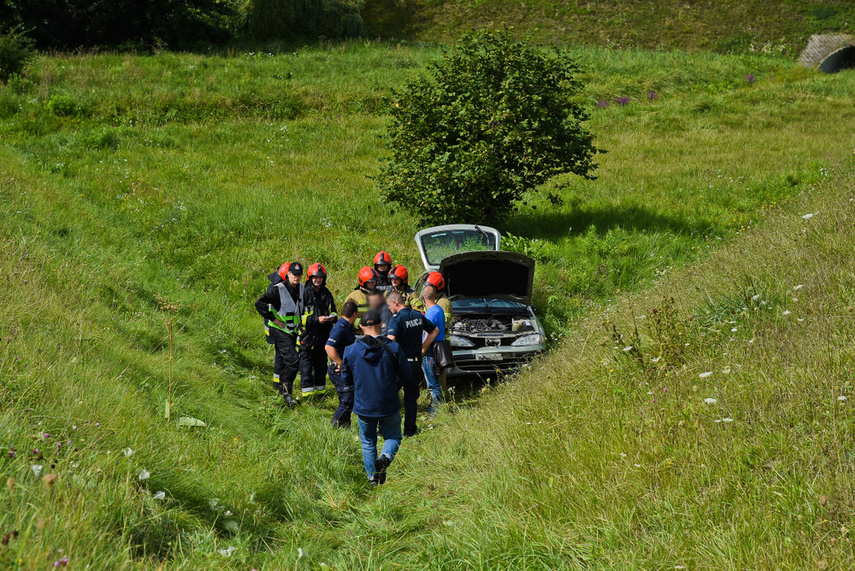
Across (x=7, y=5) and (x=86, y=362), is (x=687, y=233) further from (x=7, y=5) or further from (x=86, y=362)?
(x=7, y=5)

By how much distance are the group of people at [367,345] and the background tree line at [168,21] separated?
74.6 feet

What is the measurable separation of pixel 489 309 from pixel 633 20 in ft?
133

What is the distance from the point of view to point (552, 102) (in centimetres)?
1362

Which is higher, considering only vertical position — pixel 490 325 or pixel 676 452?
pixel 676 452

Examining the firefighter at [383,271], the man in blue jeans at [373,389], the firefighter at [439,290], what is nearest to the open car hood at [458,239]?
the firefighter at [383,271]

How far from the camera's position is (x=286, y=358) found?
901 cm

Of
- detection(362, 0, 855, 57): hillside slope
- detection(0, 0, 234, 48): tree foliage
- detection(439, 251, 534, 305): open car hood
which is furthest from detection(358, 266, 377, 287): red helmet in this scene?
detection(362, 0, 855, 57): hillside slope

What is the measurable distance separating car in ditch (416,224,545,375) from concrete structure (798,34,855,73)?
31.8m

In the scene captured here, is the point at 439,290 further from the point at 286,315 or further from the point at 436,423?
the point at 286,315

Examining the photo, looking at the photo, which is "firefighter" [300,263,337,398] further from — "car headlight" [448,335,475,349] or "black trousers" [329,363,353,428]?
"car headlight" [448,335,475,349]

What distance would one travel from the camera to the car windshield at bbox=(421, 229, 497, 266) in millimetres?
11500

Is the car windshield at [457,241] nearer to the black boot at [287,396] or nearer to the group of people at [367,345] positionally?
the group of people at [367,345]

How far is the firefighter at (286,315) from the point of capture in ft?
29.1

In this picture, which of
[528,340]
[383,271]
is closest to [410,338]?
[383,271]
